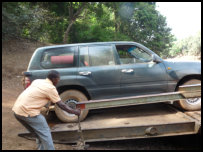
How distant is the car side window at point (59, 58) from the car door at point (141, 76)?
46.6 inches

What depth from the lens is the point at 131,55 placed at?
5.11 metres

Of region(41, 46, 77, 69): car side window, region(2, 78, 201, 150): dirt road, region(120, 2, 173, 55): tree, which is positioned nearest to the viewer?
region(2, 78, 201, 150): dirt road

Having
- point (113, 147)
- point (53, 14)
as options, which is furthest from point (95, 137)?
point (53, 14)

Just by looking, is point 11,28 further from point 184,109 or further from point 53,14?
point 184,109

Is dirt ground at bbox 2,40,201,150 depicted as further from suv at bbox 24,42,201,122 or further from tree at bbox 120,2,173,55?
tree at bbox 120,2,173,55

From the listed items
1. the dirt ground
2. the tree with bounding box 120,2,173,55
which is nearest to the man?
the dirt ground

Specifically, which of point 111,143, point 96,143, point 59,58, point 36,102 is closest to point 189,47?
point 111,143

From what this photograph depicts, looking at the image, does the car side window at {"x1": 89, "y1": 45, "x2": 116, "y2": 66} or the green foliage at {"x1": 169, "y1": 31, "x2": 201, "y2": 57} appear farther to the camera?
the green foliage at {"x1": 169, "y1": 31, "x2": 201, "y2": 57}

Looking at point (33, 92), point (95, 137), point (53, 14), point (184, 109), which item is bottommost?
Answer: point (95, 137)

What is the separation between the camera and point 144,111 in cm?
506

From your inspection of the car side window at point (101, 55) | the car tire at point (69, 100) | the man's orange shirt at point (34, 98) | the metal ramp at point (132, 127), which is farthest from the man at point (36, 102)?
the car side window at point (101, 55)

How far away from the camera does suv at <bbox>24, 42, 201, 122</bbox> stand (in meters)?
4.69

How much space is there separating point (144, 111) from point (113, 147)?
3.83 ft

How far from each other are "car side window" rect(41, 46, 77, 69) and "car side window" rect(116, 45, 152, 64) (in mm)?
1163
